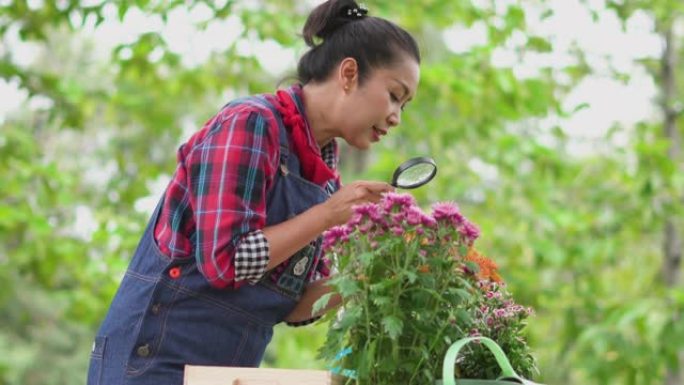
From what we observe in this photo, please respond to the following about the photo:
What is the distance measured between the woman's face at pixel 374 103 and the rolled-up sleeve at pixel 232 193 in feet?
0.71

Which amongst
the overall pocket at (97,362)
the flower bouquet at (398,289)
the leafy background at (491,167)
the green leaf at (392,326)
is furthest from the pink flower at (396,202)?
the leafy background at (491,167)

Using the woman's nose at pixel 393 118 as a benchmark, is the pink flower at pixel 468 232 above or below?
below

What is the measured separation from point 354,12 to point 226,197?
657mm

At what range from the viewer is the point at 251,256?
190 centimetres

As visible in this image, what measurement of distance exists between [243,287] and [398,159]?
4.00 m

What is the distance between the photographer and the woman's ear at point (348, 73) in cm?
219

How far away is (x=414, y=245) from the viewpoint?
1646mm

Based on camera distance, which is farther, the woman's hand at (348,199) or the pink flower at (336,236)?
the woman's hand at (348,199)

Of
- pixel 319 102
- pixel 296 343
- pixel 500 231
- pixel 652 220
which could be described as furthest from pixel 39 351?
pixel 319 102

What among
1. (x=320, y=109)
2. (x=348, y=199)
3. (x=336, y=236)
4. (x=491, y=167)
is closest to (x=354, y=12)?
(x=320, y=109)

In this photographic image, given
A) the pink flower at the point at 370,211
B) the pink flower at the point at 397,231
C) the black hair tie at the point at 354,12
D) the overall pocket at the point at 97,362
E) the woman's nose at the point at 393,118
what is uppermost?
the black hair tie at the point at 354,12

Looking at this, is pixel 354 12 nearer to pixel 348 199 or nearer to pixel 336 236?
pixel 348 199

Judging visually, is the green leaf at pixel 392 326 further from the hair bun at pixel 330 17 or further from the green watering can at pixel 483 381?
the hair bun at pixel 330 17

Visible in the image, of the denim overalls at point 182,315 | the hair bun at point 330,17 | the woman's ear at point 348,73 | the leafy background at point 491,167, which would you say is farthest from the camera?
the leafy background at point 491,167
